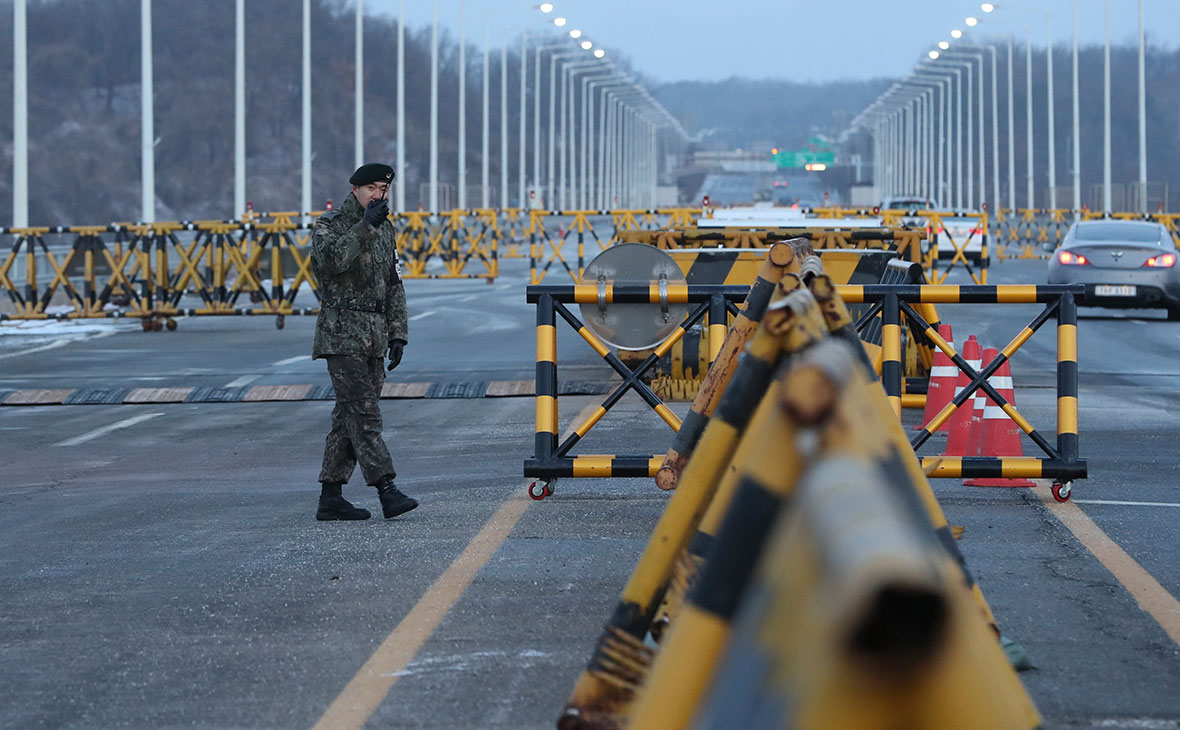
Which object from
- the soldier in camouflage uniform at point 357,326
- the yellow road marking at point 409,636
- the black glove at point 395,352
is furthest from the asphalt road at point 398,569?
the black glove at point 395,352

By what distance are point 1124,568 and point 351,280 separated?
3711 mm

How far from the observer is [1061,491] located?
8.61 metres

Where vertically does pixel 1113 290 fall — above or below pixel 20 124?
below

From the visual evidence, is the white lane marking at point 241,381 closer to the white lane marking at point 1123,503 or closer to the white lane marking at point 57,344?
the white lane marking at point 57,344

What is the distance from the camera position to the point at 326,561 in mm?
7332

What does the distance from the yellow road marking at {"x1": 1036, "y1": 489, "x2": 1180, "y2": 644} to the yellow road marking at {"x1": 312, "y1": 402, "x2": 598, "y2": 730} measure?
2.52 meters

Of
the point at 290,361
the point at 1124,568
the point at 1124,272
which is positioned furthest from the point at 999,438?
the point at 1124,272

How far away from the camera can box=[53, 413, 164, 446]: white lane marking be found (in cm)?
1231

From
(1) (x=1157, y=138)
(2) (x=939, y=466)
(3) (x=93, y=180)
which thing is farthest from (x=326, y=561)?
(1) (x=1157, y=138)

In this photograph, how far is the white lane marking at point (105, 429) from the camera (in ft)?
40.4

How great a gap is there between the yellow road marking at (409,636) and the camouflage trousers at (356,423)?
632mm

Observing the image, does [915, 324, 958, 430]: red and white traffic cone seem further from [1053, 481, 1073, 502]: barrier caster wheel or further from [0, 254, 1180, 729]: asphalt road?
[1053, 481, 1073, 502]: barrier caster wheel

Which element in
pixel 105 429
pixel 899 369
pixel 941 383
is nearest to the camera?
pixel 899 369

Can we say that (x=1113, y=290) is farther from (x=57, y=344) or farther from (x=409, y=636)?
(x=409, y=636)
